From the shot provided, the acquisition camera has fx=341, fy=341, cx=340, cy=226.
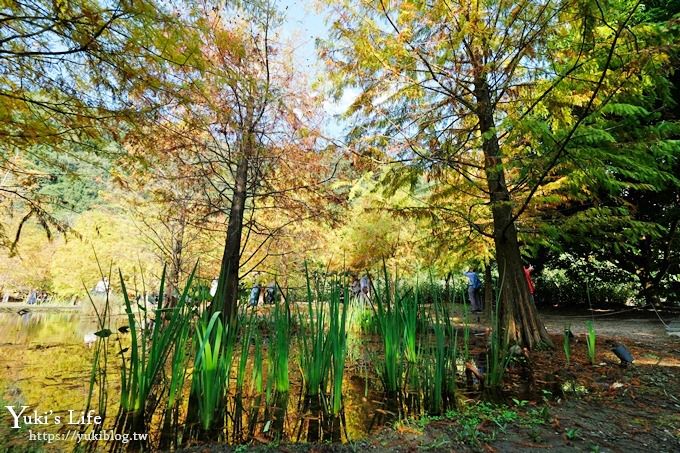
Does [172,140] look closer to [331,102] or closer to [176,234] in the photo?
[331,102]

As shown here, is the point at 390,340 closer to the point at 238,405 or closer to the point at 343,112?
the point at 238,405

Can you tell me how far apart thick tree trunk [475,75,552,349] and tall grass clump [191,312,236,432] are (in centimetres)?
308

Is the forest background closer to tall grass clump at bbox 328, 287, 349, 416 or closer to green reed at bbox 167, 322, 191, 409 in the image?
green reed at bbox 167, 322, 191, 409

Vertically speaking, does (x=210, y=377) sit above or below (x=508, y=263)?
below

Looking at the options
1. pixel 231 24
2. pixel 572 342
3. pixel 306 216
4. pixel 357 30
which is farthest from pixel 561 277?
pixel 231 24

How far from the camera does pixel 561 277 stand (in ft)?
40.9

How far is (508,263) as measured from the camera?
3973 mm

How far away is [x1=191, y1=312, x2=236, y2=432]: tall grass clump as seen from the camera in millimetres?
1585

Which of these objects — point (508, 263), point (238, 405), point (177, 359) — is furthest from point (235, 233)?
point (508, 263)

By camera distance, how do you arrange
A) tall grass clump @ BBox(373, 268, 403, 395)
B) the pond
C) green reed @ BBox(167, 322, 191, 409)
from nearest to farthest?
green reed @ BBox(167, 322, 191, 409), the pond, tall grass clump @ BBox(373, 268, 403, 395)

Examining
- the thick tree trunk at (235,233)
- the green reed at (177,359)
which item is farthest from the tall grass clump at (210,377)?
the thick tree trunk at (235,233)

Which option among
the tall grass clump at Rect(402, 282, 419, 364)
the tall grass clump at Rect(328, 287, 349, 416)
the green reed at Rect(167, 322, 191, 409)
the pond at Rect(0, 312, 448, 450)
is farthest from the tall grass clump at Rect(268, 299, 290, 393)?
the tall grass clump at Rect(402, 282, 419, 364)

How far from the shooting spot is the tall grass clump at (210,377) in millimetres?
1585

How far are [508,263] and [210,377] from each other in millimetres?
3516
